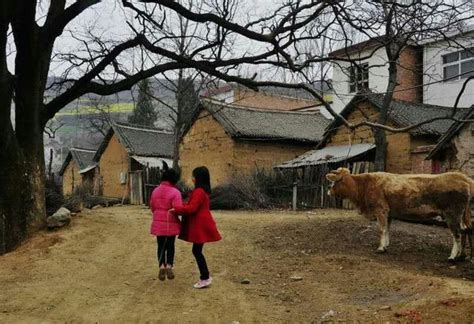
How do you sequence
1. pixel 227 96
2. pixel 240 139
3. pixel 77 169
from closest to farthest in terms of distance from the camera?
1. pixel 240 139
2. pixel 77 169
3. pixel 227 96

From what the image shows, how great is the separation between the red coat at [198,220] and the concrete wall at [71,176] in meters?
42.5

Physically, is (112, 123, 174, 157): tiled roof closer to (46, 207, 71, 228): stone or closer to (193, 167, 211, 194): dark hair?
(46, 207, 71, 228): stone

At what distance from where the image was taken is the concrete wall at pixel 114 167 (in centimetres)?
3953

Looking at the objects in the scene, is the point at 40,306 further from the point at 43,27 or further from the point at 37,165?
the point at 43,27

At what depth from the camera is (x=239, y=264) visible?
10109 millimetres

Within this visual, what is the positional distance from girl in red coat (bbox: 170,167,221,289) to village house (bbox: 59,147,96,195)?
3789cm

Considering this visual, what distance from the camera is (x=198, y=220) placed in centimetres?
786

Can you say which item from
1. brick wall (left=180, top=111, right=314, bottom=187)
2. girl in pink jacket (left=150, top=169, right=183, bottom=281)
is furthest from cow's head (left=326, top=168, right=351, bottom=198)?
brick wall (left=180, top=111, right=314, bottom=187)

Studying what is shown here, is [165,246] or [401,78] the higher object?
[401,78]

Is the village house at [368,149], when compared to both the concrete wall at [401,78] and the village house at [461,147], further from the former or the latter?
the village house at [461,147]

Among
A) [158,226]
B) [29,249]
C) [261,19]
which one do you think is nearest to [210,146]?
[261,19]

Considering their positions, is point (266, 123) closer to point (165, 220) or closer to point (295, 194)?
point (295, 194)

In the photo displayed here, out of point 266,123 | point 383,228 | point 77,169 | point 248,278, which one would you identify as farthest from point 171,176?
point 77,169

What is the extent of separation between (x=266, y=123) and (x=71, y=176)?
2554 cm
